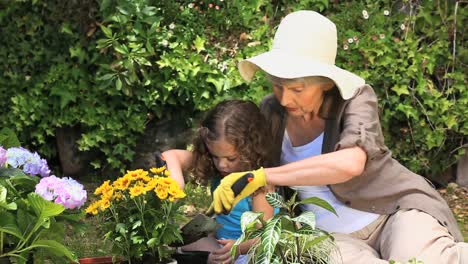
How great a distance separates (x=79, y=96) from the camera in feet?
15.6

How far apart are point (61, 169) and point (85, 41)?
88 cm

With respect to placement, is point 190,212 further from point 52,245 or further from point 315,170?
point 52,245

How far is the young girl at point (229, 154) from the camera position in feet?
9.36

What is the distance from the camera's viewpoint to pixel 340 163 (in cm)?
265

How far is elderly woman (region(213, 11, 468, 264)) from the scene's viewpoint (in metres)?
2.68

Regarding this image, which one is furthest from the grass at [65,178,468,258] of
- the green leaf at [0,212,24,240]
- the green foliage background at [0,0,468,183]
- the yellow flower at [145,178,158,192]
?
the green leaf at [0,212,24,240]

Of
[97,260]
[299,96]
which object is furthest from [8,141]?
[299,96]

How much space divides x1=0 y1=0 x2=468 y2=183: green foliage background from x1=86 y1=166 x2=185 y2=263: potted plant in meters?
2.17

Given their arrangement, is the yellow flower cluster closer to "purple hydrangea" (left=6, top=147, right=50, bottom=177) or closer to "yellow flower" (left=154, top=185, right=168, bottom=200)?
"yellow flower" (left=154, top=185, right=168, bottom=200)

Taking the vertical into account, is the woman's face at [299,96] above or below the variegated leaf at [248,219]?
above

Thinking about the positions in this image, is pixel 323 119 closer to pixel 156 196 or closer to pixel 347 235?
pixel 347 235

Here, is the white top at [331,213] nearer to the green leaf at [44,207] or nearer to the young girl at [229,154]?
the young girl at [229,154]

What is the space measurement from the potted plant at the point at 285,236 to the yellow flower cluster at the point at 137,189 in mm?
267

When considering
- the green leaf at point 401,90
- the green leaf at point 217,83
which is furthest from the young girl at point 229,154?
the green leaf at point 401,90
